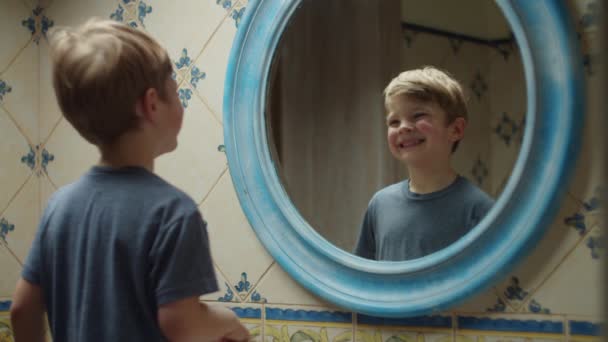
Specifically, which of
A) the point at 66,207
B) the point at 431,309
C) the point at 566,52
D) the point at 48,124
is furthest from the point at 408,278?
the point at 48,124

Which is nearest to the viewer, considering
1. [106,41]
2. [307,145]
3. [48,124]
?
[106,41]

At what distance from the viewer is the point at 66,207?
0.77 m

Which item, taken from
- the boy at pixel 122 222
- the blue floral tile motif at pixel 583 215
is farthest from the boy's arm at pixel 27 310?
the blue floral tile motif at pixel 583 215

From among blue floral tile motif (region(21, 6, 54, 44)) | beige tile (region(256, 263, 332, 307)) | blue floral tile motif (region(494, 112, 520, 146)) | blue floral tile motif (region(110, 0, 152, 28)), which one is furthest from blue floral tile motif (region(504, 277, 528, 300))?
blue floral tile motif (region(21, 6, 54, 44))

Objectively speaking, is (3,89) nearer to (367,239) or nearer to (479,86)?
(367,239)

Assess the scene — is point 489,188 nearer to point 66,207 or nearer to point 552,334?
point 552,334

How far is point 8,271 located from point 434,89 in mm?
1037

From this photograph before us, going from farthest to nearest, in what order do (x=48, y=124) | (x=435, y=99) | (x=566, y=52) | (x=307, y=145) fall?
(x=48, y=124)
(x=307, y=145)
(x=435, y=99)
(x=566, y=52)

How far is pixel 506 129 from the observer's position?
88 centimetres

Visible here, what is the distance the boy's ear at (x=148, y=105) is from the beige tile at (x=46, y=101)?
0.73 metres

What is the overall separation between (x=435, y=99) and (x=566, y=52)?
0.64 feet

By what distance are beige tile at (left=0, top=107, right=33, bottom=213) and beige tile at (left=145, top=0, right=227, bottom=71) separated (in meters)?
0.40

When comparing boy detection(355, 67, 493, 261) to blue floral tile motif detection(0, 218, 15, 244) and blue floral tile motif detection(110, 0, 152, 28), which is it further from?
blue floral tile motif detection(0, 218, 15, 244)

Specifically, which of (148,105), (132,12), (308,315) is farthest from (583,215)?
(132,12)
